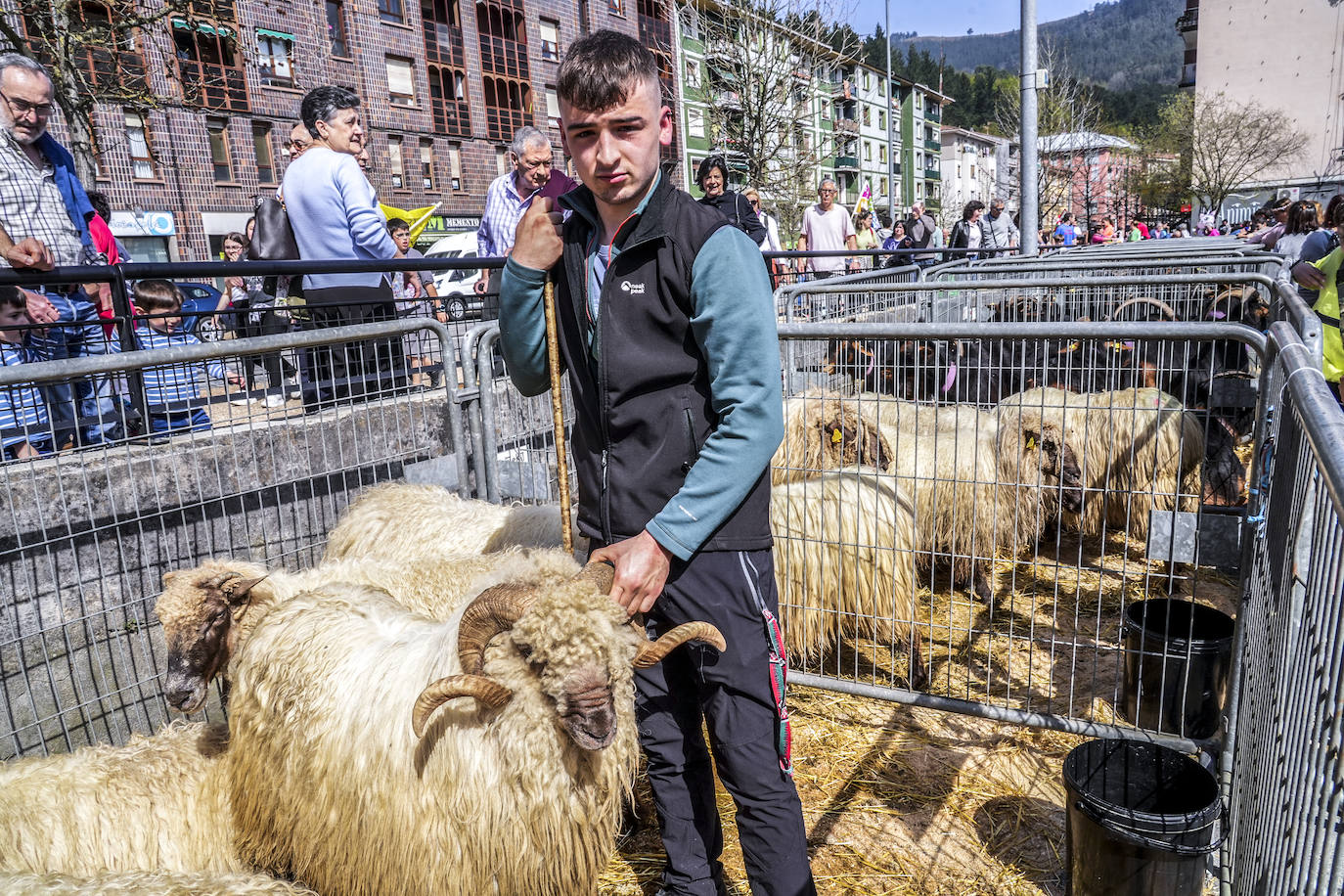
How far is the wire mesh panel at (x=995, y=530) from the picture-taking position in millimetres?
3332

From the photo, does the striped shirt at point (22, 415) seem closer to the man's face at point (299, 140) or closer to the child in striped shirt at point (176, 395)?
the child in striped shirt at point (176, 395)

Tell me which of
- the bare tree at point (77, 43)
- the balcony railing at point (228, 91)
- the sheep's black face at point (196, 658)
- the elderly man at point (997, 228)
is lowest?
the sheep's black face at point (196, 658)

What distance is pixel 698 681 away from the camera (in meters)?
2.28

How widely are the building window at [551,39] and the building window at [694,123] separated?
22.6 feet

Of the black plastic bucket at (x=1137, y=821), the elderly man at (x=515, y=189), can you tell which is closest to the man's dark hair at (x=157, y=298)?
the elderly man at (x=515, y=189)

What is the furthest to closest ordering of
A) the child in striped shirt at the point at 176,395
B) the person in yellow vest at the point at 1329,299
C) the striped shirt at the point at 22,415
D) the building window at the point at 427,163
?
the building window at the point at 427,163, the person in yellow vest at the point at 1329,299, the child in striped shirt at the point at 176,395, the striped shirt at the point at 22,415

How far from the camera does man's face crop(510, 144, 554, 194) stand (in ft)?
19.7

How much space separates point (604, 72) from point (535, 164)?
436cm

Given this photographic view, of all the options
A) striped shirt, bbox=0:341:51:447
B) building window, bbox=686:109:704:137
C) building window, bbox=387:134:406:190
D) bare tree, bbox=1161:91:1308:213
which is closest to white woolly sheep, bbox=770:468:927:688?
striped shirt, bbox=0:341:51:447

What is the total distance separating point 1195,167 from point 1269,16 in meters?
14.3

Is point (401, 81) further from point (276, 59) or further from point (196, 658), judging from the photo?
point (196, 658)

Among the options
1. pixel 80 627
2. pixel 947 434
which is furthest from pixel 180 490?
pixel 947 434

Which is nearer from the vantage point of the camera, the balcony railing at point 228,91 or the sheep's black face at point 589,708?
the sheep's black face at point 589,708

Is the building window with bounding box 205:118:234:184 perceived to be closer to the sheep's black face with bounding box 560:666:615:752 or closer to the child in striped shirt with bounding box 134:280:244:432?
the child in striped shirt with bounding box 134:280:244:432
